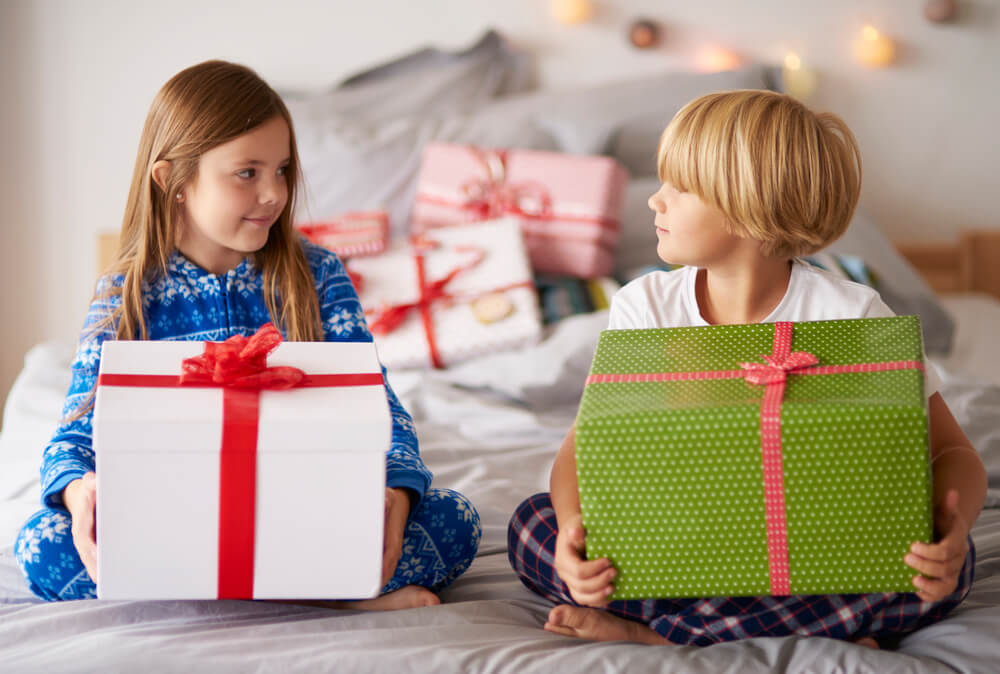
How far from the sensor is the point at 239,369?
94 centimetres

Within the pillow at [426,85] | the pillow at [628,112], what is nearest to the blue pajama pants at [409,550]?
the pillow at [628,112]

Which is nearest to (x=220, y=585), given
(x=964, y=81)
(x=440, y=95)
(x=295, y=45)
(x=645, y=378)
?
(x=645, y=378)

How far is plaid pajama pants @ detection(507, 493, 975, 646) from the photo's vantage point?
961mm

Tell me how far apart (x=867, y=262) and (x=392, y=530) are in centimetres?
137

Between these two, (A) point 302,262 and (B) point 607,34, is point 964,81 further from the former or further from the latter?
(A) point 302,262

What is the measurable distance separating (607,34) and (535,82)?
0.22 meters

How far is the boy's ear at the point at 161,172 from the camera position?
123cm

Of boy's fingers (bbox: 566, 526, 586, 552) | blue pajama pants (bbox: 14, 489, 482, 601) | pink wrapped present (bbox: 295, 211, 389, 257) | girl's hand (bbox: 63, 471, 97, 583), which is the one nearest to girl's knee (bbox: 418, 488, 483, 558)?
blue pajama pants (bbox: 14, 489, 482, 601)

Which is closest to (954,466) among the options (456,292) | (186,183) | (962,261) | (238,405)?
(238,405)

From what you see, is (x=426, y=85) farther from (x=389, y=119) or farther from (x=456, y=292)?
(x=456, y=292)

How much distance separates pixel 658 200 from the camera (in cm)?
115

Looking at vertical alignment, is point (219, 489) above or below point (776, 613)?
above

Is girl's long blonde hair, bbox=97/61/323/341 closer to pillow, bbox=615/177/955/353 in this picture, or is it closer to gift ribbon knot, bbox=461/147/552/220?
gift ribbon knot, bbox=461/147/552/220

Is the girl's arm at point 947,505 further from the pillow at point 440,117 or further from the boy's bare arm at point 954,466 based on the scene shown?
the pillow at point 440,117
